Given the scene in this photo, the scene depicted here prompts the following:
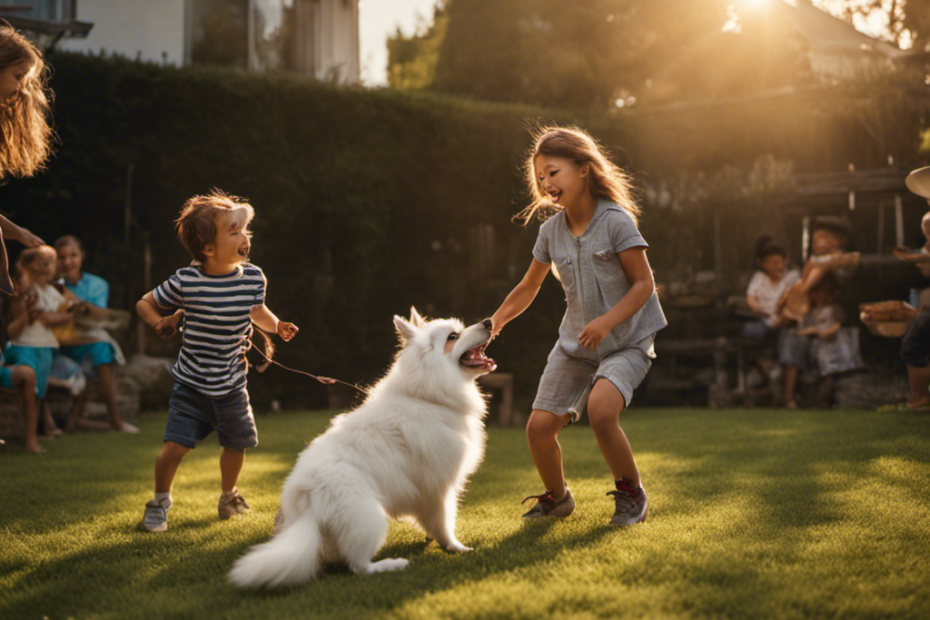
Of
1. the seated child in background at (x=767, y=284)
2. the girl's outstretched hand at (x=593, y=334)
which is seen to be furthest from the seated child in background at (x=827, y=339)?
the girl's outstretched hand at (x=593, y=334)

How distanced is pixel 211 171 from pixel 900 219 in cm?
913

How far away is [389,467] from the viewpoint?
3.05 m

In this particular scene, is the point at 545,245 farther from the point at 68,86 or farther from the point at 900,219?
the point at 900,219

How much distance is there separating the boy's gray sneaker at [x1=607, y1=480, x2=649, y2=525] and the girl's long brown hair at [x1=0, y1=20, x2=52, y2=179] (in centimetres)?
332

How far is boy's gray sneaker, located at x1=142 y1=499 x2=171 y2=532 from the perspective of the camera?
3.78 meters

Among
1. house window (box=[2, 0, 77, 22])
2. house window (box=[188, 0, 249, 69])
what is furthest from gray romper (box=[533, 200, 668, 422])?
house window (box=[2, 0, 77, 22])

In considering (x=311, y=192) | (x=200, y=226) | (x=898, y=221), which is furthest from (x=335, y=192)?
(x=898, y=221)

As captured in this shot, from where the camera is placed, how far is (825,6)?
18.1 metres

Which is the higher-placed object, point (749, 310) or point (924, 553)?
point (749, 310)

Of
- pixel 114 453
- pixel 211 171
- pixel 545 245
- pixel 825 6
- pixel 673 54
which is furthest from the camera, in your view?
pixel 673 54

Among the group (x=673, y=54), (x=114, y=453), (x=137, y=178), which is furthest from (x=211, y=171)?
(x=673, y=54)

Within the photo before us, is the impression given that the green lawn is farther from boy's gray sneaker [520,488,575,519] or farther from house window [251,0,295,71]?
house window [251,0,295,71]

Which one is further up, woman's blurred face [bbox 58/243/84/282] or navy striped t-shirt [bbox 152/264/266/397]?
woman's blurred face [bbox 58/243/84/282]

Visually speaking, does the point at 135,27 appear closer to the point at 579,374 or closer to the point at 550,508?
the point at 579,374
